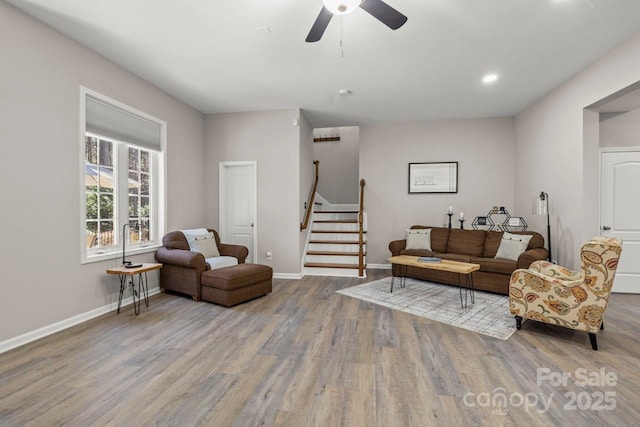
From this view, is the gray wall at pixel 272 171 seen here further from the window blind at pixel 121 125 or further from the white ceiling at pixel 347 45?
the window blind at pixel 121 125

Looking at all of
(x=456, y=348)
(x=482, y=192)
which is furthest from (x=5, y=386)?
(x=482, y=192)

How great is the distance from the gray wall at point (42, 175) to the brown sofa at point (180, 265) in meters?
0.69

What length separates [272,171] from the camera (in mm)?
5254

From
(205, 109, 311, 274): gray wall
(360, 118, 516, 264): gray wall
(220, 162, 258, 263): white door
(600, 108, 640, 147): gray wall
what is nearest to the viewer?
(600, 108, 640, 147): gray wall

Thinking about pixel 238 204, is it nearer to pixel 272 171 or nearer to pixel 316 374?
pixel 272 171

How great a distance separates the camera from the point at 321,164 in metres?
8.14

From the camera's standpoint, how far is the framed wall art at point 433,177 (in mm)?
5875

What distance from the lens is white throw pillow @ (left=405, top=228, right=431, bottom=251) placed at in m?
5.28

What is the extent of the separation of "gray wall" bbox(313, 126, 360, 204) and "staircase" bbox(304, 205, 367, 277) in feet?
5.46

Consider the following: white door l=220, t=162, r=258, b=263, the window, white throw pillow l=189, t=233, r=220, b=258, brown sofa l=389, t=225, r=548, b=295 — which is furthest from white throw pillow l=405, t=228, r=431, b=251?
the window

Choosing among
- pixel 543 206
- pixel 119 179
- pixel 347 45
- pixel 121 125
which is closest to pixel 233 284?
pixel 119 179

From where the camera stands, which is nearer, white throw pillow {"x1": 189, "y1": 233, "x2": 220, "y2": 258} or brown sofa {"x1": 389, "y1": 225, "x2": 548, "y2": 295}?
brown sofa {"x1": 389, "y1": 225, "x2": 548, "y2": 295}

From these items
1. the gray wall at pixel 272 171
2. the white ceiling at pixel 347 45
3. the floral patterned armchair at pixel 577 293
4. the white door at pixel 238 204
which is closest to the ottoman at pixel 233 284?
the gray wall at pixel 272 171

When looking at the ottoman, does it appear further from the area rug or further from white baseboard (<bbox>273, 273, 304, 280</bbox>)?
the area rug
